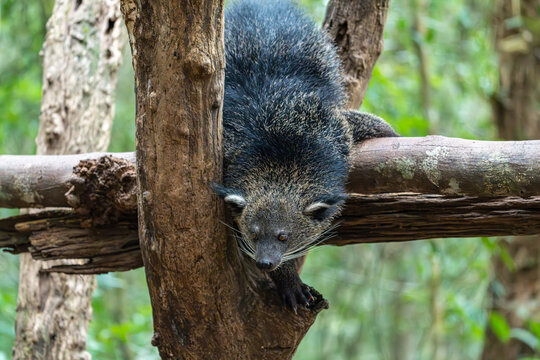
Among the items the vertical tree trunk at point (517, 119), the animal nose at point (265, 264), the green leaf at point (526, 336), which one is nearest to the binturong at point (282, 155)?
the animal nose at point (265, 264)

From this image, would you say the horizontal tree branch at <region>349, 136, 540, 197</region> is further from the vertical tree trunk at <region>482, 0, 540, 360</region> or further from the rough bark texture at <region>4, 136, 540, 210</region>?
the vertical tree trunk at <region>482, 0, 540, 360</region>

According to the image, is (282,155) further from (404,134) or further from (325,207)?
(404,134)

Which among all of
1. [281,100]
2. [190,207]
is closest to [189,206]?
[190,207]

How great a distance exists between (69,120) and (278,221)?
2186 mm

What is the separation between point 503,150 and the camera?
2.87 metres

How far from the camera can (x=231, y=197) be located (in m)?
3.09

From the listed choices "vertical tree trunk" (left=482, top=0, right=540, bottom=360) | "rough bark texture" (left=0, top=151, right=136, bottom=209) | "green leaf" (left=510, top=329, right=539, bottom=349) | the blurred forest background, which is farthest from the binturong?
"vertical tree trunk" (left=482, top=0, right=540, bottom=360)

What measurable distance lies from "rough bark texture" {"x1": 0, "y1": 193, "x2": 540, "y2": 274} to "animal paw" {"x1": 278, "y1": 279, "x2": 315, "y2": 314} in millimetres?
485

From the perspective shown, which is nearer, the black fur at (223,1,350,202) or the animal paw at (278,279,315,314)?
the animal paw at (278,279,315,314)

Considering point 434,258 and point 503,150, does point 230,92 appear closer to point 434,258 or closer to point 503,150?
point 503,150

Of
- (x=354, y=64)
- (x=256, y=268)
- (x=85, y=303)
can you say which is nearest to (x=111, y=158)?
(x=256, y=268)

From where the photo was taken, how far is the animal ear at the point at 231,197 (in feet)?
9.46

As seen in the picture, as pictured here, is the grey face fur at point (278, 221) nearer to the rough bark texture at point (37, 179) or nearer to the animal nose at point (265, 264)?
the animal nose at point (265, 264)

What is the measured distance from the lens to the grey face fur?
334 cm
